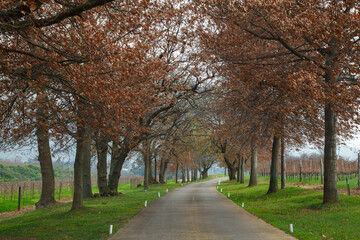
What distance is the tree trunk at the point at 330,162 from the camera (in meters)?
15.5

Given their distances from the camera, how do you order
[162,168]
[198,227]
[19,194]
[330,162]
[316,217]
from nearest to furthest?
1. [198,227]
2. [316,217]
3. [330,162]
4. [19,194]
5. [162,168]

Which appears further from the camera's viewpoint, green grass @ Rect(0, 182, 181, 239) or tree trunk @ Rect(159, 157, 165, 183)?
tree trunk @ Rect(159, 157, 165, 183)

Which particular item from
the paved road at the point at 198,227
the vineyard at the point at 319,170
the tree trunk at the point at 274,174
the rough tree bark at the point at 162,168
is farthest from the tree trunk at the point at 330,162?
the rough tree bark at the point at 162,168

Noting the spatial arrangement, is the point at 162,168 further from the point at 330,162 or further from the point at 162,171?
the point at 330,162

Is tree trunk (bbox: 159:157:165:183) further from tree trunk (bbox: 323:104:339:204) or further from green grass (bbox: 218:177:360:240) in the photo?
tree trunk (bbox: 323:104:339:204)

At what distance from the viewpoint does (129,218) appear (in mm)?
14156

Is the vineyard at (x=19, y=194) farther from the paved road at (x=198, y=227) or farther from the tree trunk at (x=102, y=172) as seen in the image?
the paved road at (x=198, y=227)

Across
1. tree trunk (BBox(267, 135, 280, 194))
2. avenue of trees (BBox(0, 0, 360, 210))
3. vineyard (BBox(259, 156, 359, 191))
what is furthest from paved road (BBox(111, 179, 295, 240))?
vineyard (BBox(259, 156, 359, 191))

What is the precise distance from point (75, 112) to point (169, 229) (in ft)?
18.2

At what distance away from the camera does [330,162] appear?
15.7 m

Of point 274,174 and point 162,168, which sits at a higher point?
point 274,174

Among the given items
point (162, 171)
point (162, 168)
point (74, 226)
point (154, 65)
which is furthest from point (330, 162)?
point (162, 168)

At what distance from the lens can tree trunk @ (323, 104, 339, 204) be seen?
15500 millimetres

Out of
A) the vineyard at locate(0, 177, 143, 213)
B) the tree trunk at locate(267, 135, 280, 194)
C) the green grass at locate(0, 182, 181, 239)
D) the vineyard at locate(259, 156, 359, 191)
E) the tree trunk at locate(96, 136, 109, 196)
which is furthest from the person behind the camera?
the vineyard at locate(259, 156, 359, 191)
